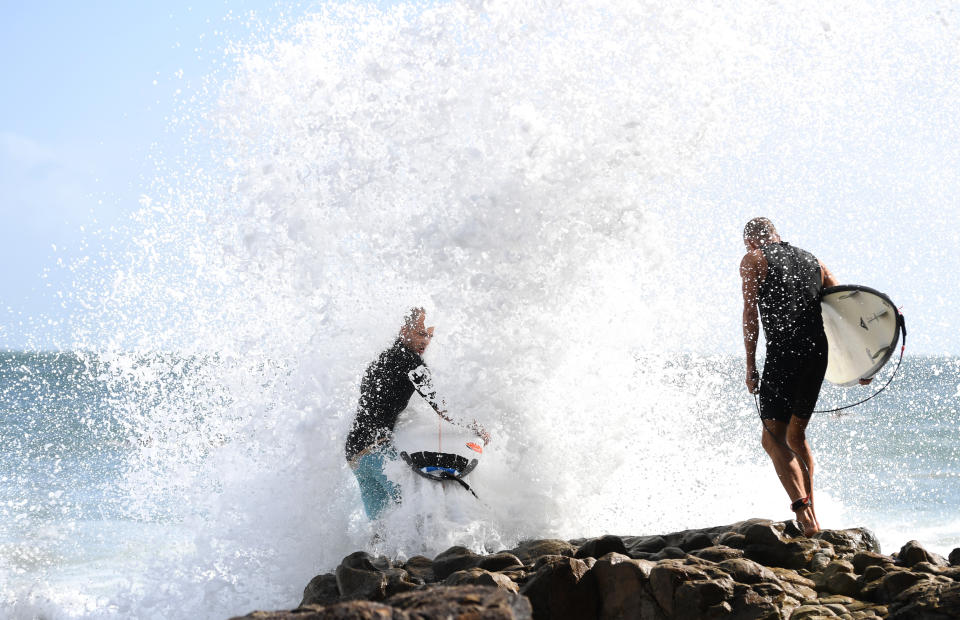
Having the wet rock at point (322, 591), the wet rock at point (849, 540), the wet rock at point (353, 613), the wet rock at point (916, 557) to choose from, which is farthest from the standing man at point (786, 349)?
the wet rock at point (353, 613)

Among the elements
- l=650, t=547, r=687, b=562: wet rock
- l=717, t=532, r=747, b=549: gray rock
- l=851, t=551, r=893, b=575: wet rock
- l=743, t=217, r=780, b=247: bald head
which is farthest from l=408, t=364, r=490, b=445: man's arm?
l=851, t=551, r=893, b=575: wet rock

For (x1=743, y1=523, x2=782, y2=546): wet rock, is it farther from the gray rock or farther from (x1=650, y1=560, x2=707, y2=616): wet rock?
(x1=650, y1=560, x2=707, y2=616): wet rock

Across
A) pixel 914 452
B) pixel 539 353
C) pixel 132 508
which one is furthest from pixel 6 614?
pixel 914 452

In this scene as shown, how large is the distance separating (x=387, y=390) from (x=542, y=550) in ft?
5.74

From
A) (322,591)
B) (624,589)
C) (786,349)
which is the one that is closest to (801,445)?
(786,349)

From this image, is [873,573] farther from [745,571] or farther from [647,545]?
[647,545]

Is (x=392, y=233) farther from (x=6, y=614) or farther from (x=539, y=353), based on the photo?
(x=6, y=614)

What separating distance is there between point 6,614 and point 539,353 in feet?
14.9

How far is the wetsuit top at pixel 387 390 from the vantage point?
20.0 feet

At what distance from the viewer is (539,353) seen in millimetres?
6258

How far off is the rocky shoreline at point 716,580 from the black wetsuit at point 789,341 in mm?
802

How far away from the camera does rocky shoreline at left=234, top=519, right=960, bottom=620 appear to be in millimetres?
3736

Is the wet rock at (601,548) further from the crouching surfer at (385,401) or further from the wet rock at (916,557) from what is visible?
the crouching surfer at (385,401)

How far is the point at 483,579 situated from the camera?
404cm
